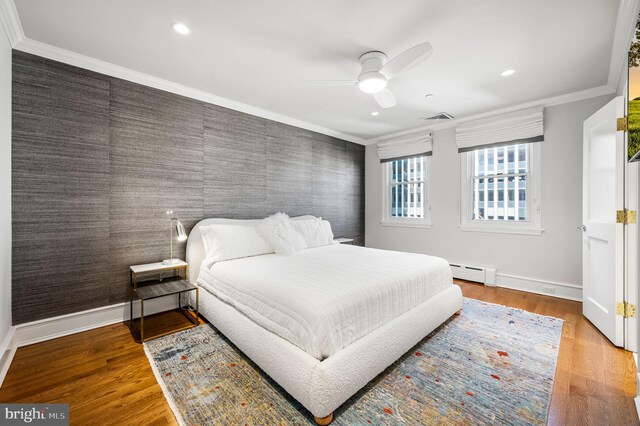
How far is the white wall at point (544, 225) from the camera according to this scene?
334cm

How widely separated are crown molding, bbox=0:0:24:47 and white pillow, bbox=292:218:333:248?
119 inches

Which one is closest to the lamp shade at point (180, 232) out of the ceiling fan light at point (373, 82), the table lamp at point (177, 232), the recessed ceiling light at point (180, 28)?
the table lamp at point (177, 232)

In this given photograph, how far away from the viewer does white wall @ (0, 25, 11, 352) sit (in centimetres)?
195

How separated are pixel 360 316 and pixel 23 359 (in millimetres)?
2628

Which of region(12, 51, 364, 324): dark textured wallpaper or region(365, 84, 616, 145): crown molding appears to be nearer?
region(12, 51, 364, 324): dark textured wallpaper

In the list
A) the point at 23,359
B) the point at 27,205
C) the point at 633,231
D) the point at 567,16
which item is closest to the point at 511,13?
the point at 567,16

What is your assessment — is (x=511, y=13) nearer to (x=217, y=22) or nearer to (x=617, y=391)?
(x=217, y=22)

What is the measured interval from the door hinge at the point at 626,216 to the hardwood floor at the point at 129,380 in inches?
42.4

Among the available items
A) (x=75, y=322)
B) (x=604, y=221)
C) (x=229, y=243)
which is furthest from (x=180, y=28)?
(x=604, y=221)

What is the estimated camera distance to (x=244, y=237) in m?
3.10

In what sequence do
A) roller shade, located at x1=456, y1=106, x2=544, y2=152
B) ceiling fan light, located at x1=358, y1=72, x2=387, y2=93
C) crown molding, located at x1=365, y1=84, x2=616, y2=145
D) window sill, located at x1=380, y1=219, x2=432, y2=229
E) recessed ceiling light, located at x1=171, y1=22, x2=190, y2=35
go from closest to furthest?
1. recessed ceiling light, located at x1=171, y1=22, x2=190, y2=35
2. ceiling fan light, located at x1=358, y1=72, x2=387, y2=93
3. crown molding, located at x1=365, y1=84, x2=616, y2=145
4. roller shade, located at x1=456, y1=106, x2=544, y2=152
5. window sill, located at x1=380, y1=219, x2=432, y2=229

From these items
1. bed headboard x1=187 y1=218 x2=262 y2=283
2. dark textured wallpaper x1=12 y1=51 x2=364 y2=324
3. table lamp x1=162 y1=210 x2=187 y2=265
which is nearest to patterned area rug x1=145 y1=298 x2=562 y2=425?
bed headboard x1=187 y1=218 x2=262 y2=283

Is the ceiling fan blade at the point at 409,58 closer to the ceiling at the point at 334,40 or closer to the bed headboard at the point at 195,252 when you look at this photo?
the ceiling at the point at 334,40

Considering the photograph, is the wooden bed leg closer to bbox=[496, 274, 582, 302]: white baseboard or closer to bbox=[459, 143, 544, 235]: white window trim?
bbox=[496, 274, 582, 302]: white baseboard
